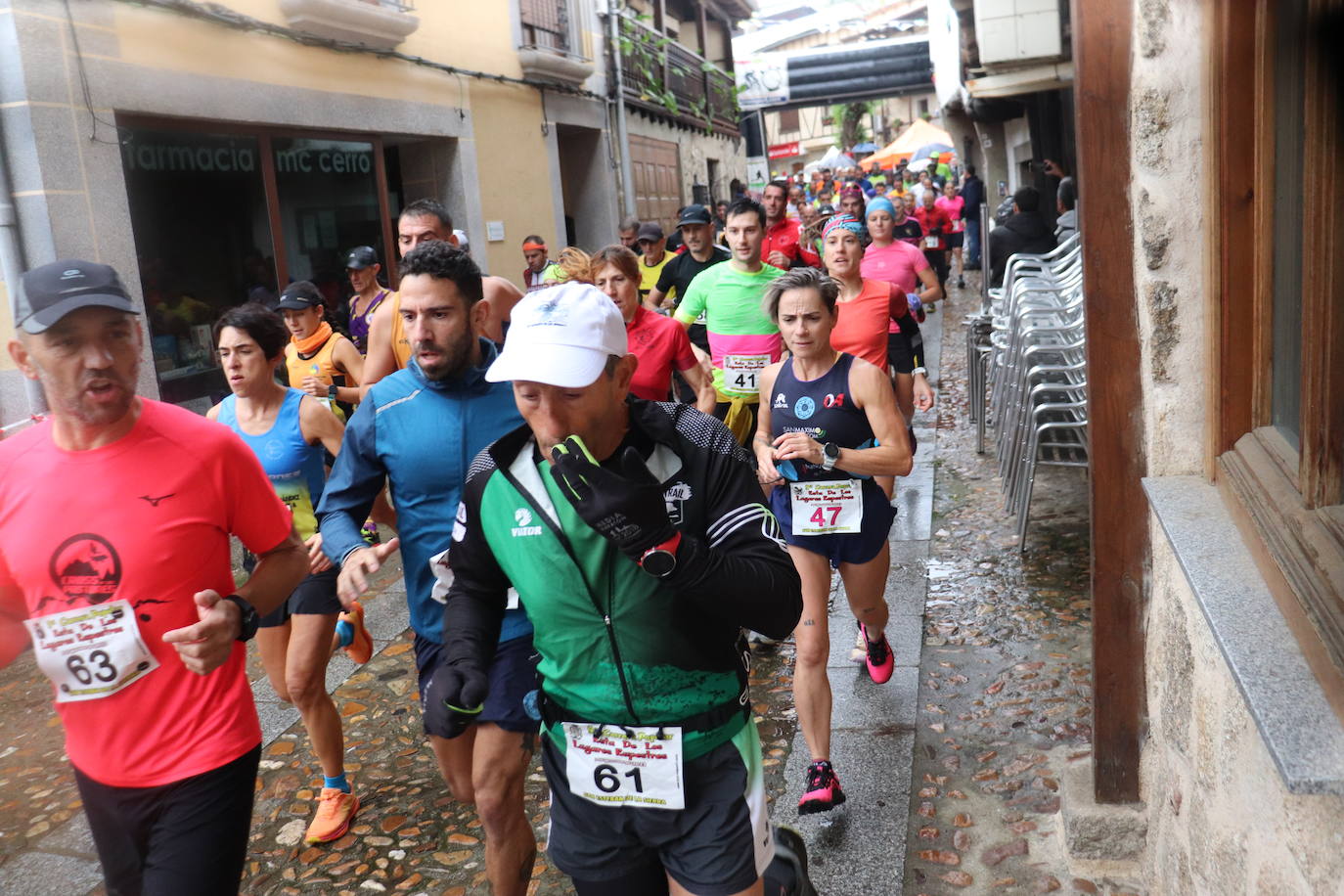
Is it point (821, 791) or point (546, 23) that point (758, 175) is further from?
point (821, 791)

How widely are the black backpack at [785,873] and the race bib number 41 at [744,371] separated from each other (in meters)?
3.77

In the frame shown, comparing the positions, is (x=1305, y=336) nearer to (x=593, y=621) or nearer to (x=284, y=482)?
(x=593, y=621)

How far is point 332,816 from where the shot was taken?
13.8 feet

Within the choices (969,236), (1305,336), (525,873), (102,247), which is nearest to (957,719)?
(525,873)

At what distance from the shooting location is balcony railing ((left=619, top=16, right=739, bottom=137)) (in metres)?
19.7

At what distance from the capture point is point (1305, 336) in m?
2.00

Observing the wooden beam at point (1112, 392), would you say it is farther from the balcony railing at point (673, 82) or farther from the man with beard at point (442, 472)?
Result: the balcony railing at point (673, 82)

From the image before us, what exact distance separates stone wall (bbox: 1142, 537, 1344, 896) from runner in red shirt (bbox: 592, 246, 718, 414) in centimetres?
308

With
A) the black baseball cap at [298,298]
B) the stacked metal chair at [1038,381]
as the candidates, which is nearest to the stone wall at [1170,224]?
the stacked metal chair at [1038,381]

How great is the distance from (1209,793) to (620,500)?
5.06ft

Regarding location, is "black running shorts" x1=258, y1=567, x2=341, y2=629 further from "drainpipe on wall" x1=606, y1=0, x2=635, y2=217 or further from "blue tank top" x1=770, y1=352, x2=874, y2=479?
"drainpipe on wall" x1=606, y1=0, x2=635, y2=217

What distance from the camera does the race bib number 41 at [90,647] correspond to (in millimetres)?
2521

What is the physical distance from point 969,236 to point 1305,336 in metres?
21.6

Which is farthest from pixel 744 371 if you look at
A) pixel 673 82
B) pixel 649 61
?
pixel 673 82
